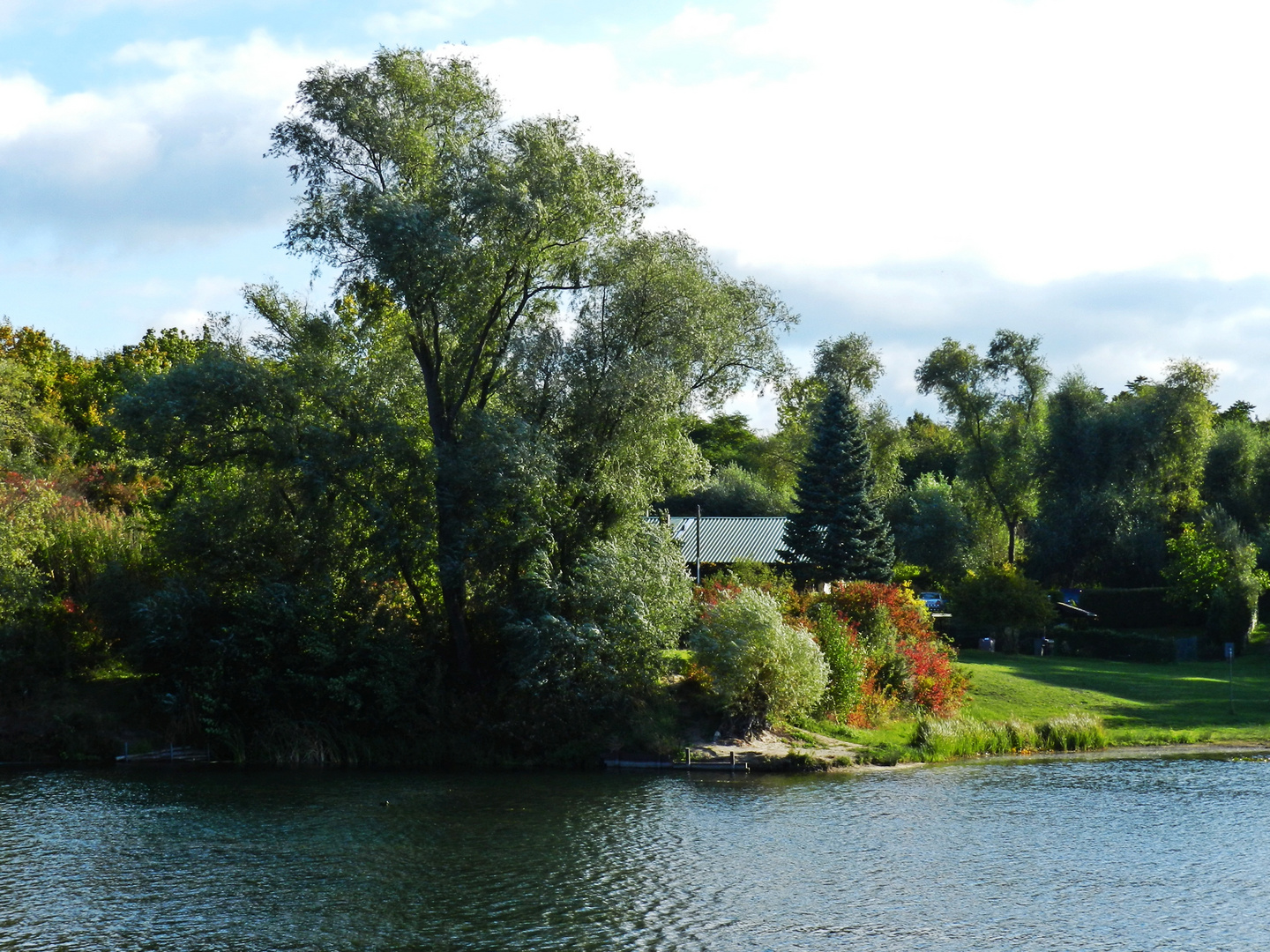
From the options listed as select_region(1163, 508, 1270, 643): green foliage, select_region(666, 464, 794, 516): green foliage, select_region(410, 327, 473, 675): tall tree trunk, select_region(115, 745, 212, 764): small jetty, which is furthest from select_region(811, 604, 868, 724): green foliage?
select_region(666, 464, 794, 516): green foliage

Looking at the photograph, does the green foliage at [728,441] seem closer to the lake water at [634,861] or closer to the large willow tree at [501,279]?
the large willow tree at [501,279]

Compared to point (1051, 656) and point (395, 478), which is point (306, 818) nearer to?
point (395, 478)

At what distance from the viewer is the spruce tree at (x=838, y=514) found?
2042 inches

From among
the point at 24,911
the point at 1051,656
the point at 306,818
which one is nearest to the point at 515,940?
the point at 24,911

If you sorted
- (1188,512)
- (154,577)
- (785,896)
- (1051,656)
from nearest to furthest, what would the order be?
A: (785,896) → (154,577) → (1051,656) → (1188,512)

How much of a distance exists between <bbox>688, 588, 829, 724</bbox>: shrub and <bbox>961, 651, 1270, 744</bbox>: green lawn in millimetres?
7819

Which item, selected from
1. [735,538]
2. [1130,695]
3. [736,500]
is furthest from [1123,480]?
[1130,695]

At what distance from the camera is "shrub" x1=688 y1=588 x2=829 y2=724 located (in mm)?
33156

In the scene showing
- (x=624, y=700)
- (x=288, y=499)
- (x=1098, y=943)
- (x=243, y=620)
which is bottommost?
(x=1098, y=943)

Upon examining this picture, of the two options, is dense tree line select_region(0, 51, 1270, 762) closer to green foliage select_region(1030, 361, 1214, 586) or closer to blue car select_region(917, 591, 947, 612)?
blue car select_region(917, 591, 947, 612)

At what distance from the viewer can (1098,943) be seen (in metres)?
17.4

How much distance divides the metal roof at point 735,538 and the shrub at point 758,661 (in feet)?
89.3

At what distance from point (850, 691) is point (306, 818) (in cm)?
1762

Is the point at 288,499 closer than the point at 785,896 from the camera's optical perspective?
No
